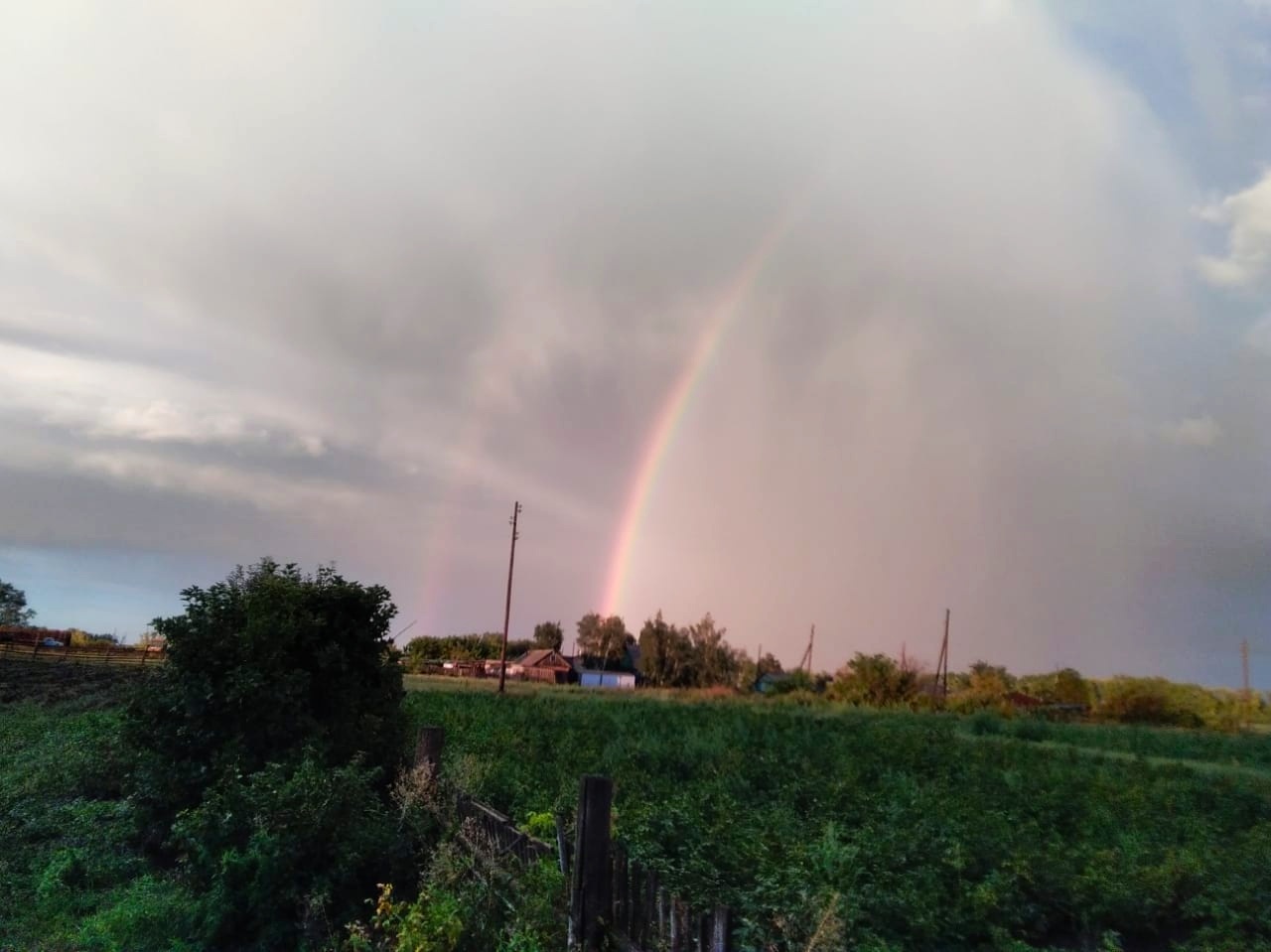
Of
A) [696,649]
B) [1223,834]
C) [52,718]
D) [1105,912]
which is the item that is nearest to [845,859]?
[1105,912]

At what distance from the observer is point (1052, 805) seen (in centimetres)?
1473

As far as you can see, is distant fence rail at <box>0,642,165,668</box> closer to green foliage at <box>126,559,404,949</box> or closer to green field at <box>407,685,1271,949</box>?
green field at <box>407,685,1271,949</box>

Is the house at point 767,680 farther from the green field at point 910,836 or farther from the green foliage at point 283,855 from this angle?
the green foliage at point 283,855

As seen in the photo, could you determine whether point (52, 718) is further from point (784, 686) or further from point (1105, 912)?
point (784, 686)

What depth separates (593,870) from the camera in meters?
4.54

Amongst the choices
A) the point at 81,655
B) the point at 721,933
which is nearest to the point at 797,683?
the point at 81,655

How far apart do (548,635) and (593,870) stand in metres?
125

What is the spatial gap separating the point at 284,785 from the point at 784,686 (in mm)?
68663

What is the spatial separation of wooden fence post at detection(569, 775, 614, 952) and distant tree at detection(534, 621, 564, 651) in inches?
4809

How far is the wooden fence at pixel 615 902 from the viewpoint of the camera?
A: 3.79 meters

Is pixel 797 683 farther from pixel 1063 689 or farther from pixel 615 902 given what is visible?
pixel 615 902

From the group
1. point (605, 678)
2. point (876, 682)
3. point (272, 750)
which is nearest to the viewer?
point (272, 750)

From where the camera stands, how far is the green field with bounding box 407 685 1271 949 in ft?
22.3

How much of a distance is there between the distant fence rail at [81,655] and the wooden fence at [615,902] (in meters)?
41.3
